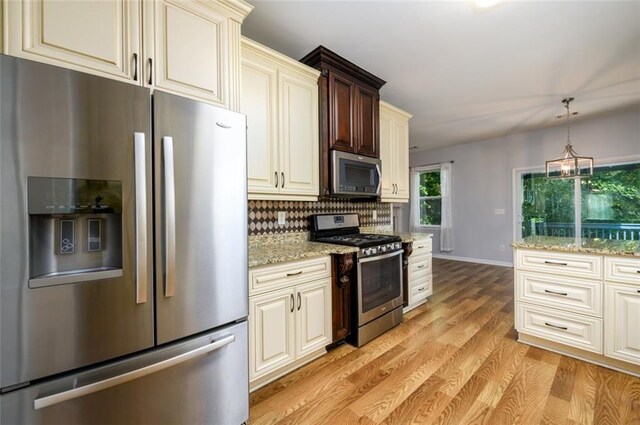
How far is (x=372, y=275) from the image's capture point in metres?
2.50

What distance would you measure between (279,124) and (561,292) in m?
2.63

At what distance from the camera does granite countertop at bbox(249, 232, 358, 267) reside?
184 centimetres

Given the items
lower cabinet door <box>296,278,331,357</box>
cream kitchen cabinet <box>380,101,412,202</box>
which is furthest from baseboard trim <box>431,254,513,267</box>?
lower cabinet door <box>296,278,331,357</box>

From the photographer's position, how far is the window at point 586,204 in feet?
14.1

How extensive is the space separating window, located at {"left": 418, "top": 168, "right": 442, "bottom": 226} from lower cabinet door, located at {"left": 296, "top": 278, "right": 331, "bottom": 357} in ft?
16.4

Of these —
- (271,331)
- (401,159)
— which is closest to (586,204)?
(401,159)

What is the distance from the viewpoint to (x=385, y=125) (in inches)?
131

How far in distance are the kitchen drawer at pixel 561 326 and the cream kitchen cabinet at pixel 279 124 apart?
6.93ft

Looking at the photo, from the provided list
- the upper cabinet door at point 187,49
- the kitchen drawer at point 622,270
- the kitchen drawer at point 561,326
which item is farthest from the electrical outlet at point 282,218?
the kitchen drawer at point 622,270

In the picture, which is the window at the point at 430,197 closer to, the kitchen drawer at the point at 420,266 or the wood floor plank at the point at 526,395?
the kitchen drawer at the point at 420,266

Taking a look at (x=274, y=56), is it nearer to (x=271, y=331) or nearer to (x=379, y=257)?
(x=379, y=257)

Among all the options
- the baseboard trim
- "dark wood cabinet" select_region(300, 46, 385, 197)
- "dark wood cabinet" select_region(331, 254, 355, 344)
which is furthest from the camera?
the baseboard trim

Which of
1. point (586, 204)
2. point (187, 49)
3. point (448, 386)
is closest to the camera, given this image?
point (187, 49)

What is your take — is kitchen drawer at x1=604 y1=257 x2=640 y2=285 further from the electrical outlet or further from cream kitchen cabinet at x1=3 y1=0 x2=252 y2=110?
cream kitchen cabinet at x1=3 y1=0 x2=252 y2=110
